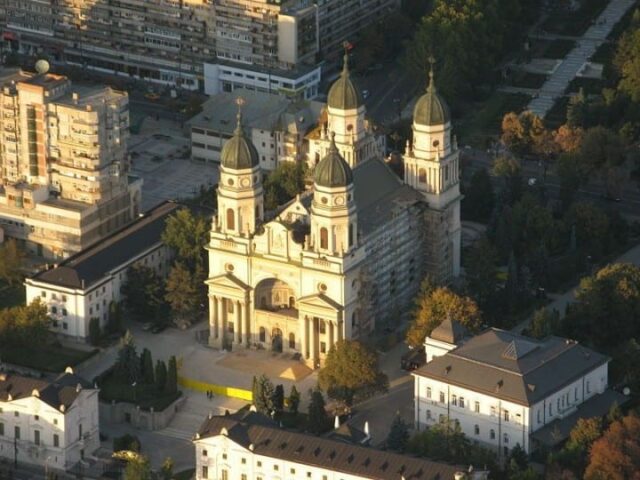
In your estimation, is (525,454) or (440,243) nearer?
(525,454)

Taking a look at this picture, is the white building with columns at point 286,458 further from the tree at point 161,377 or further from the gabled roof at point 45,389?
the tree at point 161,377

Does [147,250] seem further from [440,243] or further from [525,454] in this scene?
[525,454]

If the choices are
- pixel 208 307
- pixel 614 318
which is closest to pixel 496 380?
pixel 614 318

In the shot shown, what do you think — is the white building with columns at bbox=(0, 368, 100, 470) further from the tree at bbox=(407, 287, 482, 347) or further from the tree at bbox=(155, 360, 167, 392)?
the tree at bbox=(407, 287, 482, 347)

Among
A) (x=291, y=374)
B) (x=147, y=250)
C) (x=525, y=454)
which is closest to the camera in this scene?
(x=525, y=454)

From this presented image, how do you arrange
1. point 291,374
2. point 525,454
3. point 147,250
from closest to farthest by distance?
1. point 525,454
2. point 291,374
3. point 147,250

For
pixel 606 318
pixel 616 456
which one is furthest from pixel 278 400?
pixel 616 456
